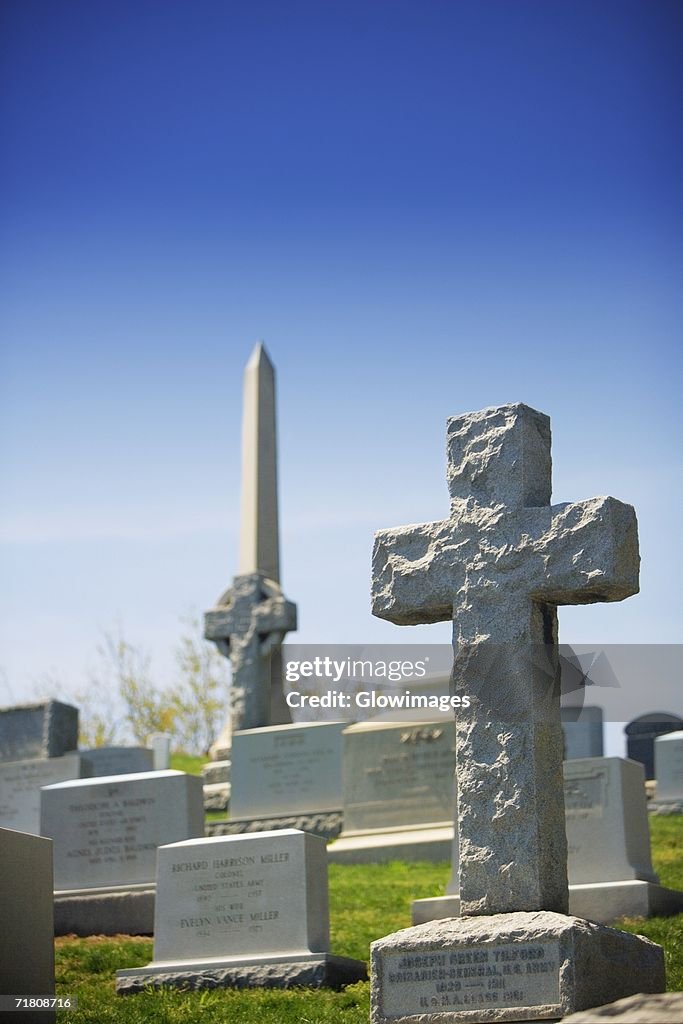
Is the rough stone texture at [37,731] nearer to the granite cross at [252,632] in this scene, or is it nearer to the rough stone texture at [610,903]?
the granite cross at [252,632]

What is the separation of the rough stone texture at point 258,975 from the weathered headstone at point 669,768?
861 cm

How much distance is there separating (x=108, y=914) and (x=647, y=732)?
973 centimetres

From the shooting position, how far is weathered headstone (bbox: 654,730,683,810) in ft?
54.1

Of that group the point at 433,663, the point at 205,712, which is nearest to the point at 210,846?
the point at 433,663

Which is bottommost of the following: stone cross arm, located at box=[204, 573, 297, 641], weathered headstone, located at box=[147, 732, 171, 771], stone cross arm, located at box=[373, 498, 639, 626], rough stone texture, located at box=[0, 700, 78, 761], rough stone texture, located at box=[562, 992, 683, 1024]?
rough stone texture, located at box=[562, 992, 683, 1024]

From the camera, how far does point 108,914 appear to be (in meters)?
11.5

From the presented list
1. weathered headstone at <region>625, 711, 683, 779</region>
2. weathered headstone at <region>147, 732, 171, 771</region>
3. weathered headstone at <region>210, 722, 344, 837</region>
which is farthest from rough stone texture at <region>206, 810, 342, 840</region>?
weathered headstone at <region>625, 711, 683, 779</region>

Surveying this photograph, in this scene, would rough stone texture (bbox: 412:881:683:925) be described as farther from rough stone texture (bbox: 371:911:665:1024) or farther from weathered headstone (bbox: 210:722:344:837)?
weathered headstone (bbox: 210:722:344:837)

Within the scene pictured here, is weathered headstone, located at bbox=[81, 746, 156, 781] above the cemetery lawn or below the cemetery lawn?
above

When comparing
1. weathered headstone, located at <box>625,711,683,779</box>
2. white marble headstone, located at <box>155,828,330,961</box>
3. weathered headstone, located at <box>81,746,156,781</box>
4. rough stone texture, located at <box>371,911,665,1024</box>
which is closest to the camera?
rough stone texture, located at <box>371,911,665,1024</box>

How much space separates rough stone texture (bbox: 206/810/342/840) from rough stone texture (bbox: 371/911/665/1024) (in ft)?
33.0

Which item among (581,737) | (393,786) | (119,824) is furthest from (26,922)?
(581,737)

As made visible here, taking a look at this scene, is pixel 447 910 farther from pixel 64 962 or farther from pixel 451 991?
pixel 451 991

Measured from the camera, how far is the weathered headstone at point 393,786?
1484 centimetres
